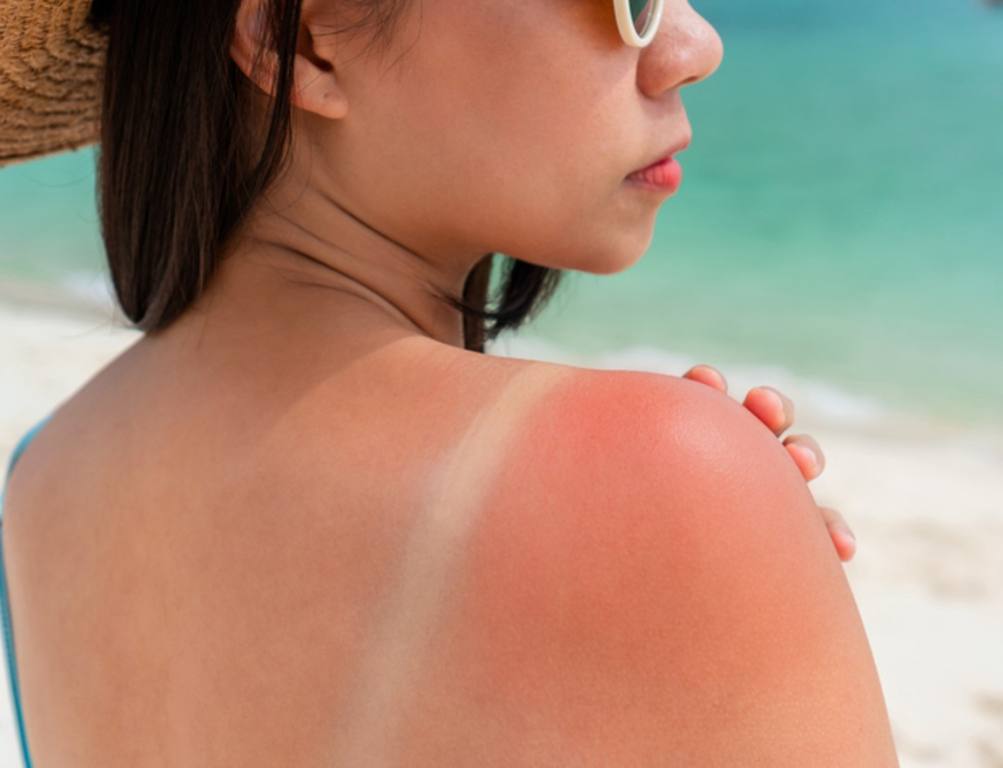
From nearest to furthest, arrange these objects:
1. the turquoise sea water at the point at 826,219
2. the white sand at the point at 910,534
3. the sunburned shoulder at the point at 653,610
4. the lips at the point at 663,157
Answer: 1. the sunburned shoulder at the point at 653,610
2. the lips at the point at 663,157
3. the white sand at the point at 910,534
4. the turquoise sea water at the point at 826,219

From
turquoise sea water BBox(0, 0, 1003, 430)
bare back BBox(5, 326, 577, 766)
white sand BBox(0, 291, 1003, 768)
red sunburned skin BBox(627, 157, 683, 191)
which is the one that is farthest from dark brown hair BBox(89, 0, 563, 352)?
turquoise sea water BBox(0, 0, 1003, 430)

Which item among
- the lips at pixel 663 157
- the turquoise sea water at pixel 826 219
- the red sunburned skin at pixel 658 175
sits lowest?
the turquoise sea water at pixel 826 219

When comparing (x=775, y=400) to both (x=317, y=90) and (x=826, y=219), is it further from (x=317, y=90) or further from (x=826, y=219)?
(x=826, y=219)

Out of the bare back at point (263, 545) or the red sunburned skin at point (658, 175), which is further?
the red sunburned skin at point (658, 175)

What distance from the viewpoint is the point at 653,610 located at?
72cm

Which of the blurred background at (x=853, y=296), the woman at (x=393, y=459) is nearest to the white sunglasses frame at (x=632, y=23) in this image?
the woman at (x=393, y=459)

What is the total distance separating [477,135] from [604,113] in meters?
0.10

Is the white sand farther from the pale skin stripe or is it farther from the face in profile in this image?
the pale skin stripe

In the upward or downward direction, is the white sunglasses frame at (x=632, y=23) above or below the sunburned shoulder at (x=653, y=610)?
above

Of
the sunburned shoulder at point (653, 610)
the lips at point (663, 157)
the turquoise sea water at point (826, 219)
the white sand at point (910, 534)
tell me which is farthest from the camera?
the turquoise sea water at point (826, 219)

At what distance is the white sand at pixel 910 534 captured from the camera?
10.7 feet

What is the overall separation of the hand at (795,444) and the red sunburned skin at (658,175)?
163mm

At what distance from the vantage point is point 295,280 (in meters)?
0.98

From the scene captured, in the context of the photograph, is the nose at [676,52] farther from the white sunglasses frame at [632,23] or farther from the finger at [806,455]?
the finger at [806,455]
